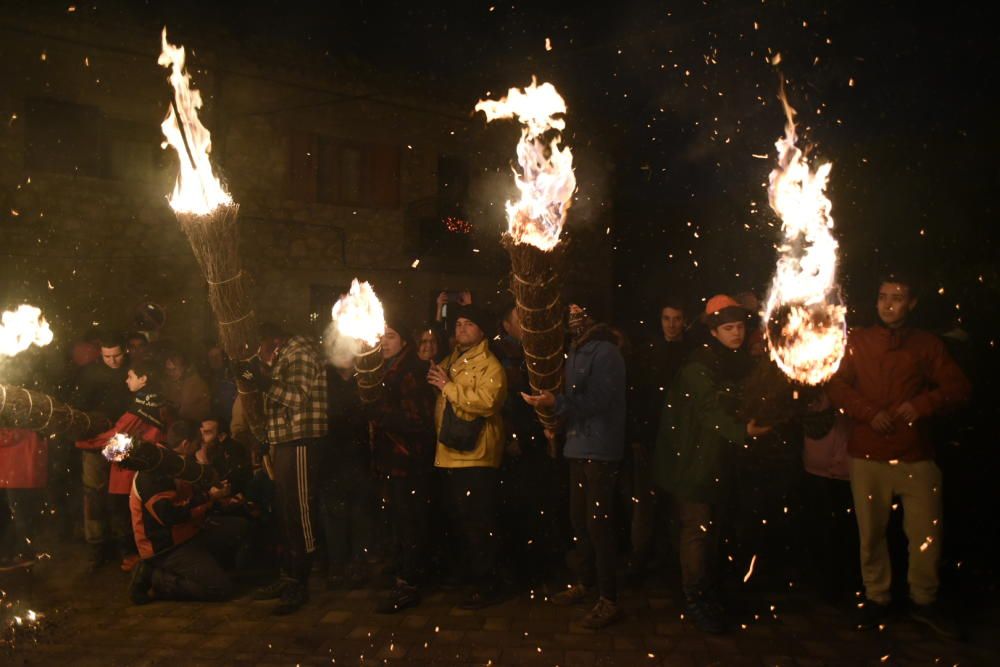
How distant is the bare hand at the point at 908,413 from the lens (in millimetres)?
4699

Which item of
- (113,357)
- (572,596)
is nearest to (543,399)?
(572,596)

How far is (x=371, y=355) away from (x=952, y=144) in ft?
21.8

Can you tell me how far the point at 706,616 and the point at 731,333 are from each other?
1.87 metres

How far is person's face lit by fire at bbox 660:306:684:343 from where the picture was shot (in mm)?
6309

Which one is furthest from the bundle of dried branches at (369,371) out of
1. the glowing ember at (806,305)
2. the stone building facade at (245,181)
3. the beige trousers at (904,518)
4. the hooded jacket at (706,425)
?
the stone building facade at (245,181)

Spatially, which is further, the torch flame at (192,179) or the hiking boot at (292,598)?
the hiking boot at (292,598)

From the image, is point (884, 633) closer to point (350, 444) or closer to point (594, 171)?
point (350, 444)

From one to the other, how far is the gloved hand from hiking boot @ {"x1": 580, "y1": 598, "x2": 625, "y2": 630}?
2.81 meters

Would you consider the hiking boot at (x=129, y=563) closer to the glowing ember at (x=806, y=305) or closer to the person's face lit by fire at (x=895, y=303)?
the glowing ember at (x=806, y=305)

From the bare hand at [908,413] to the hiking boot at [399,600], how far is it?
3.58 m

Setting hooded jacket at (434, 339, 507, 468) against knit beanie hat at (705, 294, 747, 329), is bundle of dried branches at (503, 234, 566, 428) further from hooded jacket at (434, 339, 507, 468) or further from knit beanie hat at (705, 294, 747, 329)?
knit beanie hat at (705, 294, 747, 329)

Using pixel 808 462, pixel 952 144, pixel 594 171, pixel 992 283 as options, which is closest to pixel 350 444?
pixel 808 462

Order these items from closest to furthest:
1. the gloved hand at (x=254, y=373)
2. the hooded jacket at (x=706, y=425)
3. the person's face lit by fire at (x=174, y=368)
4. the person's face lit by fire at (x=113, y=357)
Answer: the hooded jacket at (x=706, y=425), the gloved hand at (x=254, y=373), the person's face lit by fire at (x=113, y=357), the person's face lit by fire at (x=174, y=368)

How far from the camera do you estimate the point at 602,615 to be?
4.88 meters
